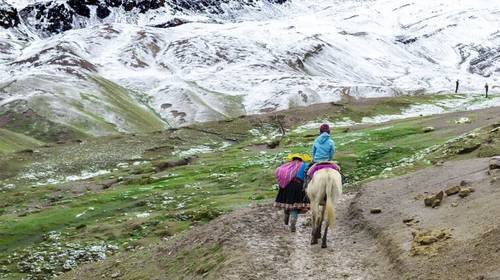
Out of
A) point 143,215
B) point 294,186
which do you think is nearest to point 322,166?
point 294,186

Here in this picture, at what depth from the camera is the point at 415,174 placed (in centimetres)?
3341

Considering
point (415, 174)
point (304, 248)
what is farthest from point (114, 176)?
point (304, 248)

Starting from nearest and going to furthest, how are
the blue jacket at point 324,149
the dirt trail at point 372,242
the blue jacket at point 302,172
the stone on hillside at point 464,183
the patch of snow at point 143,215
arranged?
the dirt trail at point 372,242, the blue jacket at point 324,149, the blue jacket at point 302,172, the stone on hillside at point 464,183, the patch of snow at point 143,215

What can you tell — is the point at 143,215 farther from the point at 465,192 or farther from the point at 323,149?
the point at 465,192

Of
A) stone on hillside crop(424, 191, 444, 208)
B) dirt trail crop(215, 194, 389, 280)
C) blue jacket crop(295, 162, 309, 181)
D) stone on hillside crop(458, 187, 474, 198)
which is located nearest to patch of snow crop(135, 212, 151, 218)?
dirt trail crop(215, 194, 389, 280)

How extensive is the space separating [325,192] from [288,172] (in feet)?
9.76

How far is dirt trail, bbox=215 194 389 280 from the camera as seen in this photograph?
19703mm

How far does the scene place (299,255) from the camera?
2166cm

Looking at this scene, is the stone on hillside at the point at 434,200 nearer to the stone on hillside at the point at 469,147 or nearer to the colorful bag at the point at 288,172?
the colorful bag at the point at 288,172

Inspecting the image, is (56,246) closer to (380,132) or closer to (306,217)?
(306,217)

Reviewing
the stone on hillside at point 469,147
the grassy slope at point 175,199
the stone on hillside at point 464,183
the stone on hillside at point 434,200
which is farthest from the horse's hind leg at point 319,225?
the stone on hillside at point 469,147

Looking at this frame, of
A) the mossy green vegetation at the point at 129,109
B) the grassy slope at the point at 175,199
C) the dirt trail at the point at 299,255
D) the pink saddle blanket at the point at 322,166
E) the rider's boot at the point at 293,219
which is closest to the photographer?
the dirt trail at the point at 299,255

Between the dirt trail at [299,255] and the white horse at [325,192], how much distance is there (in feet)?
3.58

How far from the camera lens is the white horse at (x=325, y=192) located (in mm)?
21469
